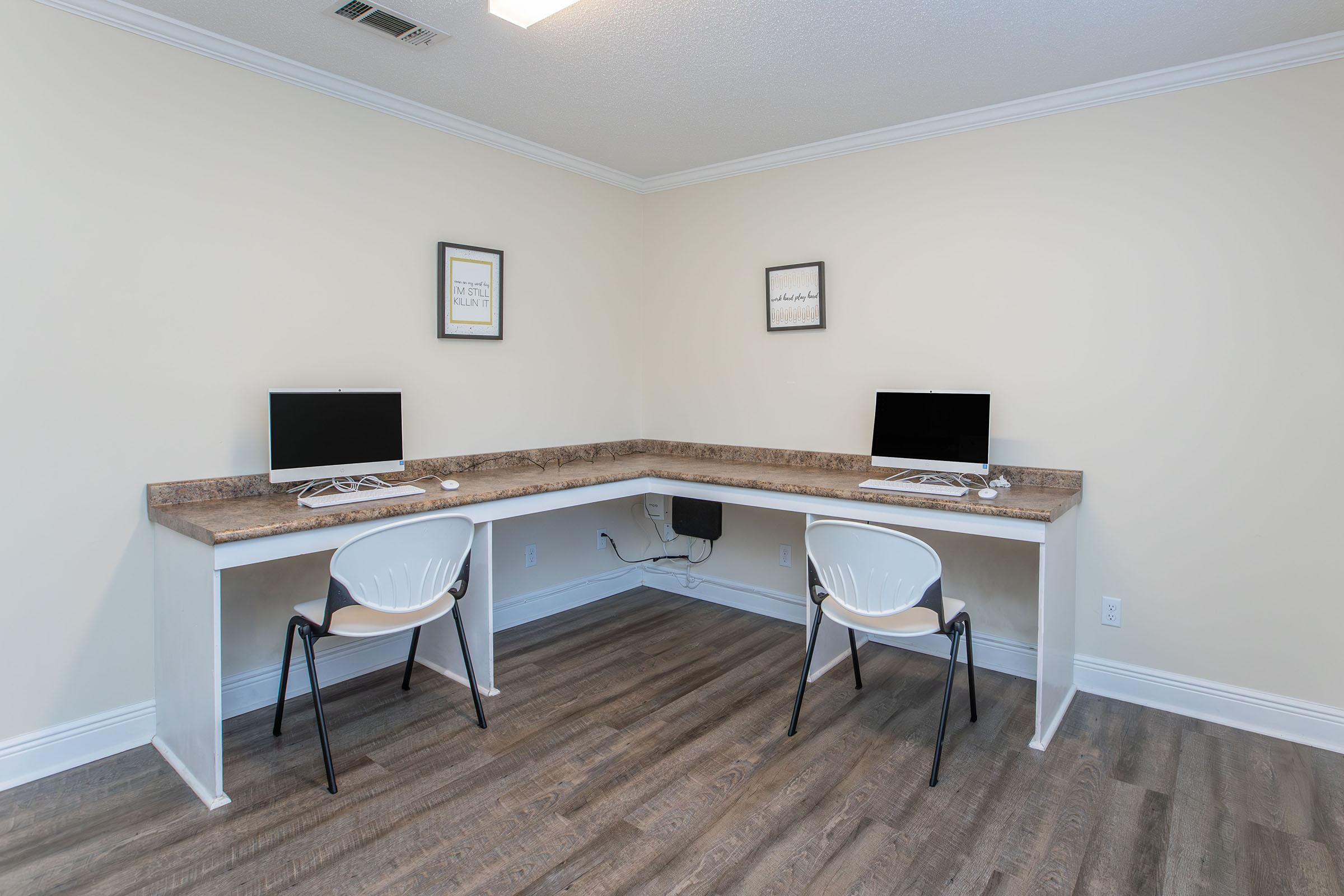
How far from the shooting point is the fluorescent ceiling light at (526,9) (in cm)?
211

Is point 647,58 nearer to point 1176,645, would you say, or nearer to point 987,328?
point 987,328

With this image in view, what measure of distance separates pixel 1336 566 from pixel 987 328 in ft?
4.81

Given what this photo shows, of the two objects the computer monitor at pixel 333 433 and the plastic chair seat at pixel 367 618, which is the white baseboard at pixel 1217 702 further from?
the computer monitor at pixel 333 433

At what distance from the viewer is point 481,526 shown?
2.83m

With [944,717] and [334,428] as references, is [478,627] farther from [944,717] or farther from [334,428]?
[944,717]

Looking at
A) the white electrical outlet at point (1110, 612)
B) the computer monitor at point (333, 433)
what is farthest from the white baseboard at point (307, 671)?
the white electrical outlet at point (1110, 612)

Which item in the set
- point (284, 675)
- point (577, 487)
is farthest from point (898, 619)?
point (284, 675)

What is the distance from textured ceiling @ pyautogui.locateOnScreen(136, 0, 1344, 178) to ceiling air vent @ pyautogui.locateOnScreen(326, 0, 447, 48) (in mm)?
43

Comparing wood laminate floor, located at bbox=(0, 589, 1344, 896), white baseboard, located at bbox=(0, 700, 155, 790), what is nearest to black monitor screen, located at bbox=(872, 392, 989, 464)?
wood laminate floor, located at bbox=(0, 589, 1344, 896)

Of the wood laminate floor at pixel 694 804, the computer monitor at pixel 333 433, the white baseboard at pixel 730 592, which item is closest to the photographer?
the wood laminate floor at pixel 694 804

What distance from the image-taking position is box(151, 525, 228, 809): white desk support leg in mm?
2082

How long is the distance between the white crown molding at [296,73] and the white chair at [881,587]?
7.90 feet

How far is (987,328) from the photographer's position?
10.2 feet

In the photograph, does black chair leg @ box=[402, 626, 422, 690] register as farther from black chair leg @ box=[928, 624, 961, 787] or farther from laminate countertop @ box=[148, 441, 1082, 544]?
black chair leg @ box=[928, 624, 961, 787]
